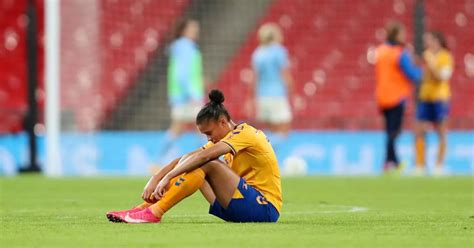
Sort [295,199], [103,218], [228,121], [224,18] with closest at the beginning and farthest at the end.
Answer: [228,121], [103,218], [295,199], [224,18]

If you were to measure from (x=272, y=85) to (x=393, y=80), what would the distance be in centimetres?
191

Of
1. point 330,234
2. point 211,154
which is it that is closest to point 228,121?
point 211,154

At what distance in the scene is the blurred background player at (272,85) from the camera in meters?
17.6

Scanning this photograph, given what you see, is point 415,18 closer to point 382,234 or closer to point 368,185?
point 368,185

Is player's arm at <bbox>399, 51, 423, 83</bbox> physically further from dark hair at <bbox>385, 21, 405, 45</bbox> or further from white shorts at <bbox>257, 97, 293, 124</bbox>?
white shorts at <bbox>257, 97, 293, 124</bbox>

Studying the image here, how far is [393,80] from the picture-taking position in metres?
17.1

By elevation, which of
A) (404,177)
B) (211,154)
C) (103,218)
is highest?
(211,154)

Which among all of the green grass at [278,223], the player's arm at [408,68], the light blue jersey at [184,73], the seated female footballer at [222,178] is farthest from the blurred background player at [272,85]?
the seated female footballer at [222,178]

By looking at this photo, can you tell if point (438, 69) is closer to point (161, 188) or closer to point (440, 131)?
point (440, 131)

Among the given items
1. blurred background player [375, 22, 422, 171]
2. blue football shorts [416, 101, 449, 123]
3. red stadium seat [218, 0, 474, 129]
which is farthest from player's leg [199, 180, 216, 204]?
red stadium seat [218, 0, 474, 129]

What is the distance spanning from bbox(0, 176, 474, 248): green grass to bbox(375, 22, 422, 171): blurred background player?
2.18 metres

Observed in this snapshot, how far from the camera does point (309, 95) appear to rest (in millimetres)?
20672

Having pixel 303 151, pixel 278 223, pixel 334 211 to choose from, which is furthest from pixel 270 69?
pixel 278 223

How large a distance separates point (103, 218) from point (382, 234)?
2.35 meters
